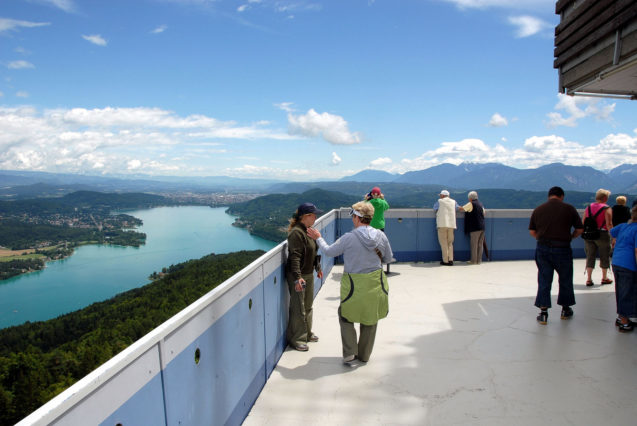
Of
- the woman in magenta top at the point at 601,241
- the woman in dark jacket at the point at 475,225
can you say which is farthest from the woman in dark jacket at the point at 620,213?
the woman in dark jacket at the point at 475,225

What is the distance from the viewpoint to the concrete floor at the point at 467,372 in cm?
274

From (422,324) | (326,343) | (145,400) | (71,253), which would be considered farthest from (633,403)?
(71,253)

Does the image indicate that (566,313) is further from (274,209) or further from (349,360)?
(274,209)

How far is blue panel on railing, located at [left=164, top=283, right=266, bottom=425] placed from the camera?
1.83 metres

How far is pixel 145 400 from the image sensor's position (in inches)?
59.7

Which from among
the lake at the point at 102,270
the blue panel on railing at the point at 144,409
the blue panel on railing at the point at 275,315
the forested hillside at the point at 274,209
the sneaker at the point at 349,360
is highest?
the blue panel on railing at the point at 144,409

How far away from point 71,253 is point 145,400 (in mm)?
142087

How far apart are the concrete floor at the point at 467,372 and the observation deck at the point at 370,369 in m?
0.01

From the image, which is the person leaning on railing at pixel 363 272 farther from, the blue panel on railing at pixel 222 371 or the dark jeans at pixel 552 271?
the dark jeans at pixel 552 271

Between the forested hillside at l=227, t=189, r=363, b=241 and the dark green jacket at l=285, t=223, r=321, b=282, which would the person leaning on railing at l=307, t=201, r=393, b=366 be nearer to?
the dark green jacket at l=285, t=223, r=321, b=282

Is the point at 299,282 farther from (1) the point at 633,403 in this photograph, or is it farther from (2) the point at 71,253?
(2) the point at 71,253

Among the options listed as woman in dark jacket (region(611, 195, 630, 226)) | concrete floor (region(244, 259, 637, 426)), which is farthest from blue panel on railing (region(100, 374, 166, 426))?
woman in dark jacket (region(611, 195, 630, 226))

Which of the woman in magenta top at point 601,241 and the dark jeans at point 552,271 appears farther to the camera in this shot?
the woman in magenta top at point 601,241

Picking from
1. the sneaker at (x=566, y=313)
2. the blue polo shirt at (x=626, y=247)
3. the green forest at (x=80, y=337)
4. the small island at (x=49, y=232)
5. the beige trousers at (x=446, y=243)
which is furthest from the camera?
the small island at (x=49, y=232)
